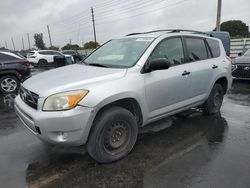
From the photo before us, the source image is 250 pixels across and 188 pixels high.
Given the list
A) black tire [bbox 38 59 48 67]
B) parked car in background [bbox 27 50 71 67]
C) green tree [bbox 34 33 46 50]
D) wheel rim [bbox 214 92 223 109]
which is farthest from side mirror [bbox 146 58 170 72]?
green tree [bbox 34 33 46 50]

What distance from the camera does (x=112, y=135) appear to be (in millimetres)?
3852

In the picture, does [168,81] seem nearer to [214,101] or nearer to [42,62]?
[214,101]

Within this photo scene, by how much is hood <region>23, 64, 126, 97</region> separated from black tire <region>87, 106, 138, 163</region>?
0.44m

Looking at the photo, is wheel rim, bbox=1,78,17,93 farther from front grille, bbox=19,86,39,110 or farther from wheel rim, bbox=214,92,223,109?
wheel rim, bbox=214,92,223,109

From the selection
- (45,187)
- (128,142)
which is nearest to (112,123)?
(128,142)

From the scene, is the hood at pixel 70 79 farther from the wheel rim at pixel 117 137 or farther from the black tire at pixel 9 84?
the black tire at pixel 9 84

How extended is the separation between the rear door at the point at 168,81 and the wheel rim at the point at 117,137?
52 centimetres

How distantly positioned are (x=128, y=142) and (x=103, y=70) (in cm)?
110

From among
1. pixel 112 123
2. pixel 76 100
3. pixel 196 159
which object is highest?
pixel 76 100

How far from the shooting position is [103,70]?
13.5ft

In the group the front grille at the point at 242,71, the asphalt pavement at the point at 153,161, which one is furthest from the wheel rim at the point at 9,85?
the front grille at the point at 242,71

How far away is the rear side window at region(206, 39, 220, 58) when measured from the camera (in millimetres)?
5818

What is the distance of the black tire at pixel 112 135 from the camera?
11.9 ft

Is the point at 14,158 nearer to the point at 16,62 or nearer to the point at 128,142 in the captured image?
the point at 128,142
